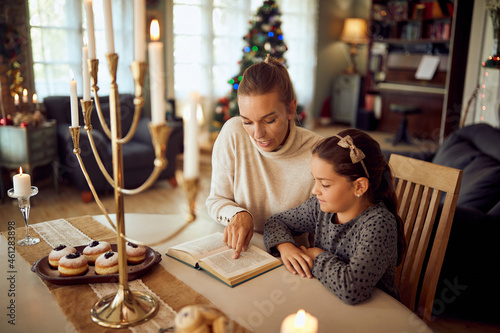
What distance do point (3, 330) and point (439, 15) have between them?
266 inches

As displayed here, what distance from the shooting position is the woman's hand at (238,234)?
1.22m

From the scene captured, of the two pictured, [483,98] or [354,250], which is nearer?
[354,250]

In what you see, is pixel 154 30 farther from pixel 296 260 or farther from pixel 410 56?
pixel 410 56

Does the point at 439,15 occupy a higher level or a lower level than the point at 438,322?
higher

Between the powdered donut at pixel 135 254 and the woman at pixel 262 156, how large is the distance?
34cm

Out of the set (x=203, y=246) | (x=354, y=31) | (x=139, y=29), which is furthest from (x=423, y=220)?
(x=354, y=31)

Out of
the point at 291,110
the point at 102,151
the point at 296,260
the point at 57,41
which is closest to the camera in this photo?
the point at 296,260

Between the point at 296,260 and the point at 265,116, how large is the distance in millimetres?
481

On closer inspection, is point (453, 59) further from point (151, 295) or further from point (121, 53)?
point (151, 295)

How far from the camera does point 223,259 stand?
1146 mm

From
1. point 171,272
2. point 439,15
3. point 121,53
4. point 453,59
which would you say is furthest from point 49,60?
point 439,15

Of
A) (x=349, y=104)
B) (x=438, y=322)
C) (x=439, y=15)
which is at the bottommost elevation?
(x=438, y=322)

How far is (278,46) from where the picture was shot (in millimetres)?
5281

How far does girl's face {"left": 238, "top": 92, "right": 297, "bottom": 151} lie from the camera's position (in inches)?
53.5
